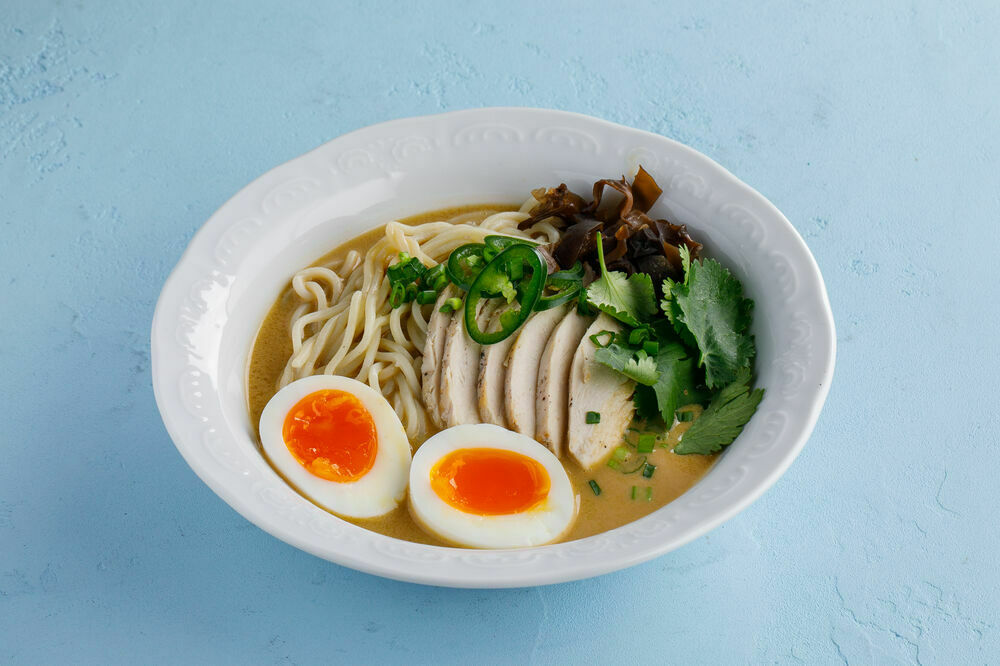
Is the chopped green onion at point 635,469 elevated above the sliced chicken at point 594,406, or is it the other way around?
the sliced chicken at point 594,406

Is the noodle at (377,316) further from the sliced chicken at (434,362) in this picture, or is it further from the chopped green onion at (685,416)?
the chopped green onion at (685,416)

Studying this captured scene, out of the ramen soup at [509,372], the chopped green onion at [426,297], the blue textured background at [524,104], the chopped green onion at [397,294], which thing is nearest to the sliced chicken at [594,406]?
the ramen soup at [509,372]

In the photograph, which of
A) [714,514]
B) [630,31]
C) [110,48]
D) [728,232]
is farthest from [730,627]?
[110,48]

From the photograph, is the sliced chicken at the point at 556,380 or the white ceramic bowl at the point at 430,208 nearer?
the white ceramic bowl at the point at 430,208

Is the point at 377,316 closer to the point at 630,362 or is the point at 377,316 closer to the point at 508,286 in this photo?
the point at 508,286

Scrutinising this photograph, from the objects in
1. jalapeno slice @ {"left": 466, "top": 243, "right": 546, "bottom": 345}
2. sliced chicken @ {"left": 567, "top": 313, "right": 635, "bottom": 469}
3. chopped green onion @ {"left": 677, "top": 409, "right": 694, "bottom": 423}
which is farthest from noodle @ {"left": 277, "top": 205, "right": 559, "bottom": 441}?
chopped green onion @ {"left": 677, "top": 409, "right": 694, "bottom": 423}

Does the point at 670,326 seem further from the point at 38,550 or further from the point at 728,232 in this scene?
the point at 38,550
